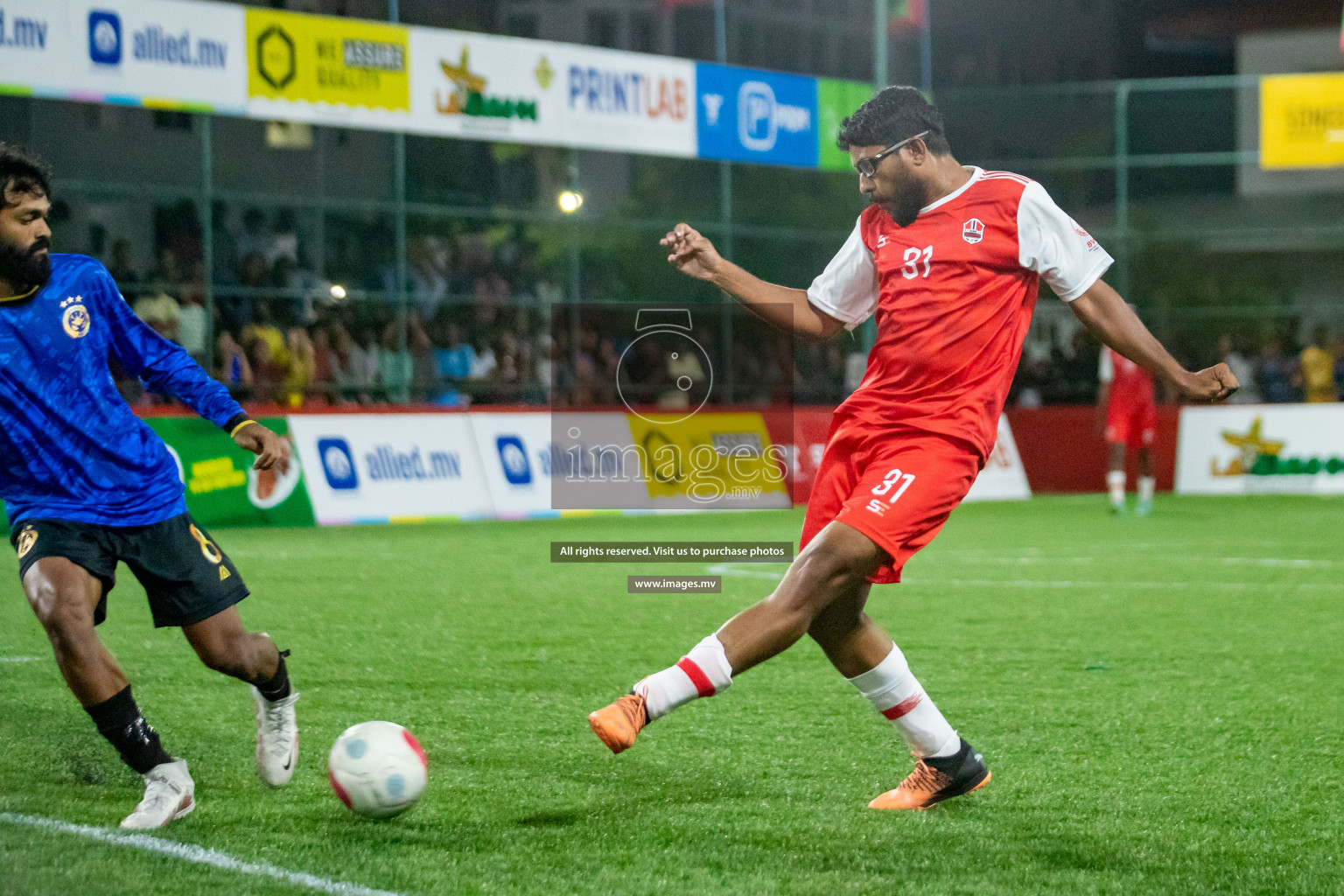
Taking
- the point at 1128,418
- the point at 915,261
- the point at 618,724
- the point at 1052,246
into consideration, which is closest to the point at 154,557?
the point at 618,724

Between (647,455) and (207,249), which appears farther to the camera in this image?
(207,249)

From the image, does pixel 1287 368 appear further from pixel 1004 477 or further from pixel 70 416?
pixel 70 416

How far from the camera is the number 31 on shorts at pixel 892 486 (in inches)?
161

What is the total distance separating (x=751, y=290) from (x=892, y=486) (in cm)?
78

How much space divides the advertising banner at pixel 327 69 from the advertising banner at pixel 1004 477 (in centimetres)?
858

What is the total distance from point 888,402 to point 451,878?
5.82 ft

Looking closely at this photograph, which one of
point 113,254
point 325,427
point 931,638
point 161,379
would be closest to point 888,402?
point 161,379

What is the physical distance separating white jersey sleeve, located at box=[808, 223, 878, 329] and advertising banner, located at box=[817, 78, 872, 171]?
17194 millimetres

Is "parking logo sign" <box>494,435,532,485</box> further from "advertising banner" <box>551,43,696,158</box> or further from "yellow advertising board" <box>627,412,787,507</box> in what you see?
"advertising banner" <box>551,43,696,158</box>

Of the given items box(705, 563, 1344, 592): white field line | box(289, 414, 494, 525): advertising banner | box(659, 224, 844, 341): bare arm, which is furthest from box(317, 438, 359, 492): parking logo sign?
box(659, 224, 844, 341): bare arm

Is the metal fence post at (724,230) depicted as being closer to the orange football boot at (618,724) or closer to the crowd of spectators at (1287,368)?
the crowd of spectators at (1287,368)

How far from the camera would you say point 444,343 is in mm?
18516

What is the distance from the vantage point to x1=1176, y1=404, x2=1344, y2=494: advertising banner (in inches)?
771

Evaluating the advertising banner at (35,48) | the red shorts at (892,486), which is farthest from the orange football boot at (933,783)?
the advertising banner at (35,48)
